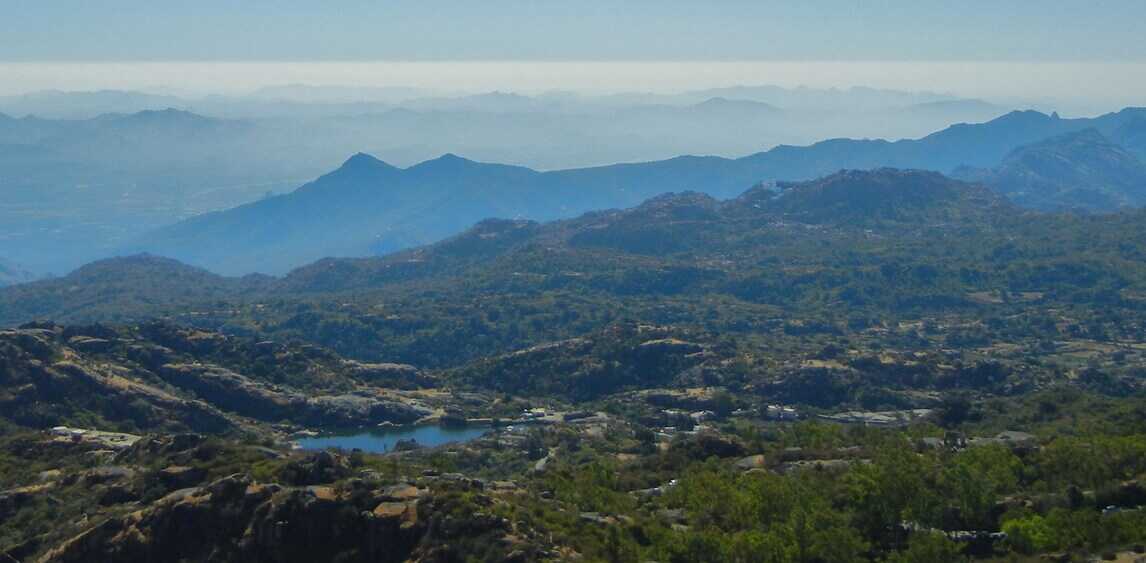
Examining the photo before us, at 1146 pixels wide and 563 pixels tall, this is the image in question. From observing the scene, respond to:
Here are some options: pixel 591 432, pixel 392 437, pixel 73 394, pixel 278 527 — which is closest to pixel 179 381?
pixel 73 394

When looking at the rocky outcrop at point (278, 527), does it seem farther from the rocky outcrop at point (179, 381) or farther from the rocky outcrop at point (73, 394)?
the rocky outcrop at point (73, 394)

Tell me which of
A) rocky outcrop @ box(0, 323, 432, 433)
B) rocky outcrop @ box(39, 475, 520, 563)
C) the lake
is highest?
rocky outcrop @ box(39, 475, 520, 563)

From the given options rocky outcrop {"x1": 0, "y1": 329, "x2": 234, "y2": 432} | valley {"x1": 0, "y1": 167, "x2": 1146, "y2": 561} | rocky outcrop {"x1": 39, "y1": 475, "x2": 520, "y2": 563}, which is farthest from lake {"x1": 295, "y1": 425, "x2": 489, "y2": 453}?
rocky outcrop {"x1": 39, "y1": 475, "x2": 520, "y2": 563}

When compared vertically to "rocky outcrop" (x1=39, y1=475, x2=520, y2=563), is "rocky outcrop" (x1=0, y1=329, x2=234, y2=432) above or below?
below

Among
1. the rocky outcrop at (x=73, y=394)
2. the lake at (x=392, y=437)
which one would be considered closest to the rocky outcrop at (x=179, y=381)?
the rocky outcrop at (x=73, y=394)

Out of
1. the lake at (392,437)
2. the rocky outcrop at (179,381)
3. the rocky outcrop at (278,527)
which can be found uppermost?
the rocky outcrop at (278,527)

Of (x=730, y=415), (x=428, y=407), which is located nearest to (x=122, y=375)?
(x=428, y=407)

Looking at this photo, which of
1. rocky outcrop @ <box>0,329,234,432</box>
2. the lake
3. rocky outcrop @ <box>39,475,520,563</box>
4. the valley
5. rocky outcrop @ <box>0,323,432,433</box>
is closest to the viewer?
rocky outcrop @ <box>39,475,520,563</box>

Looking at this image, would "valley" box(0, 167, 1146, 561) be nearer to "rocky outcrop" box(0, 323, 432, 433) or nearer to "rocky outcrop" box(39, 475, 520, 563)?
"rocky outcrop" box(39, 475, 520, 563)
